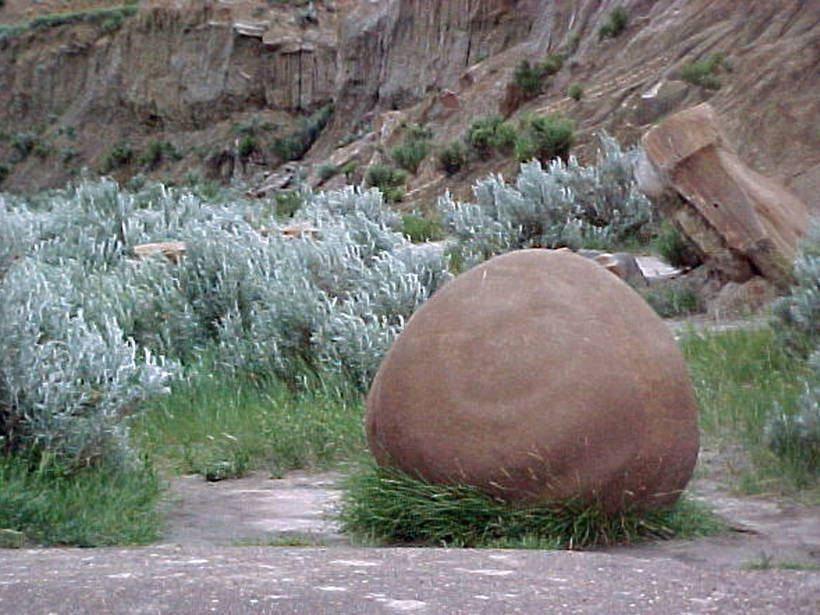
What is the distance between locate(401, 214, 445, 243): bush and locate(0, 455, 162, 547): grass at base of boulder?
11656mm

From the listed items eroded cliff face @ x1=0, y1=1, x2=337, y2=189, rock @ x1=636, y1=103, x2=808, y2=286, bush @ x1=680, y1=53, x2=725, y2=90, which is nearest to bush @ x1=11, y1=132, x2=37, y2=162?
eroded cliff face @ x1=0, y1=1, x2=337, y2=189

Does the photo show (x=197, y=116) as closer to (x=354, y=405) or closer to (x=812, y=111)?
(x=812, y=111)

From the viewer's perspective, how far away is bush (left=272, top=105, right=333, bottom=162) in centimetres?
5344

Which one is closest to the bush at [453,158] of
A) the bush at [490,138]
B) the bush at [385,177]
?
the bush at [490,138]

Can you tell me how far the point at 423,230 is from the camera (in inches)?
742

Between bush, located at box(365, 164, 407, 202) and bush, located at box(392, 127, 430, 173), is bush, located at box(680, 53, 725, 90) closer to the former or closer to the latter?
bush, located at box(365, 164, 407, 202)

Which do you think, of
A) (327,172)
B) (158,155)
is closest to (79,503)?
(327,172)

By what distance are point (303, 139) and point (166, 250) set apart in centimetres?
4144

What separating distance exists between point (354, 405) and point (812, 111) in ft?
27.2

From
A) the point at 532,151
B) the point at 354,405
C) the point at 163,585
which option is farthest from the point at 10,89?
the point at 163,585

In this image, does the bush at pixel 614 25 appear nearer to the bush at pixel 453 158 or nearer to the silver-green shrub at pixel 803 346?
the bush at pixel 453 158

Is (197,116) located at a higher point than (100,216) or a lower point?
higher

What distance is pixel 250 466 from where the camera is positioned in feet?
25.2

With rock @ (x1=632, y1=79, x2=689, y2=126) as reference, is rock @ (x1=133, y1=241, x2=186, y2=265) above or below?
below
